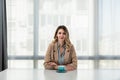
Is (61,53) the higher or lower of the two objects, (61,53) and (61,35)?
the lower

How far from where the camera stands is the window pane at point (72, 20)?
4320mm

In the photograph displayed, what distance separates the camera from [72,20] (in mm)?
4340

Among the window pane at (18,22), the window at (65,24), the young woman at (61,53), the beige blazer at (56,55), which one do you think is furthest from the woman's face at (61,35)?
the window pane at (18,22)

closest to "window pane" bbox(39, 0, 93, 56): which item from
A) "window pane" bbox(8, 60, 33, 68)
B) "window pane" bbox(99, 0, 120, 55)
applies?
"window pane" bbox(99, 0, 120, 55)

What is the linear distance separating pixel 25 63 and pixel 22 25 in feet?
2.52

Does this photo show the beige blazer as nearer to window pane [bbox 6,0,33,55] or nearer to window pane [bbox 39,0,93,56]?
window pane [bbox 39,0,93,56]

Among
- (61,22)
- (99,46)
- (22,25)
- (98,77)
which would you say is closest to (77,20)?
(61,22)

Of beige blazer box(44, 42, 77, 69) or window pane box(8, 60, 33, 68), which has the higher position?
beige blazer box(44, 42, 77, 69)

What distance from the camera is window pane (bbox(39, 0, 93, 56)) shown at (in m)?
4.32

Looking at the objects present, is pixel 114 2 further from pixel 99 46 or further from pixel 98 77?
pixel 98 77

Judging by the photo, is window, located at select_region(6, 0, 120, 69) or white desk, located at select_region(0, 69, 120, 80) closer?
white desk, located at select_region(0, 69, 120, 80)

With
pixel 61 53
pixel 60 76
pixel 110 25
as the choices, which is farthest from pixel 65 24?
pixel 60 76

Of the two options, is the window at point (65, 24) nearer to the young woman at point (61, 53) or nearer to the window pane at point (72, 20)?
the window pane at point (72, 20)

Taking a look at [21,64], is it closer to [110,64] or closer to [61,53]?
[61,53]
